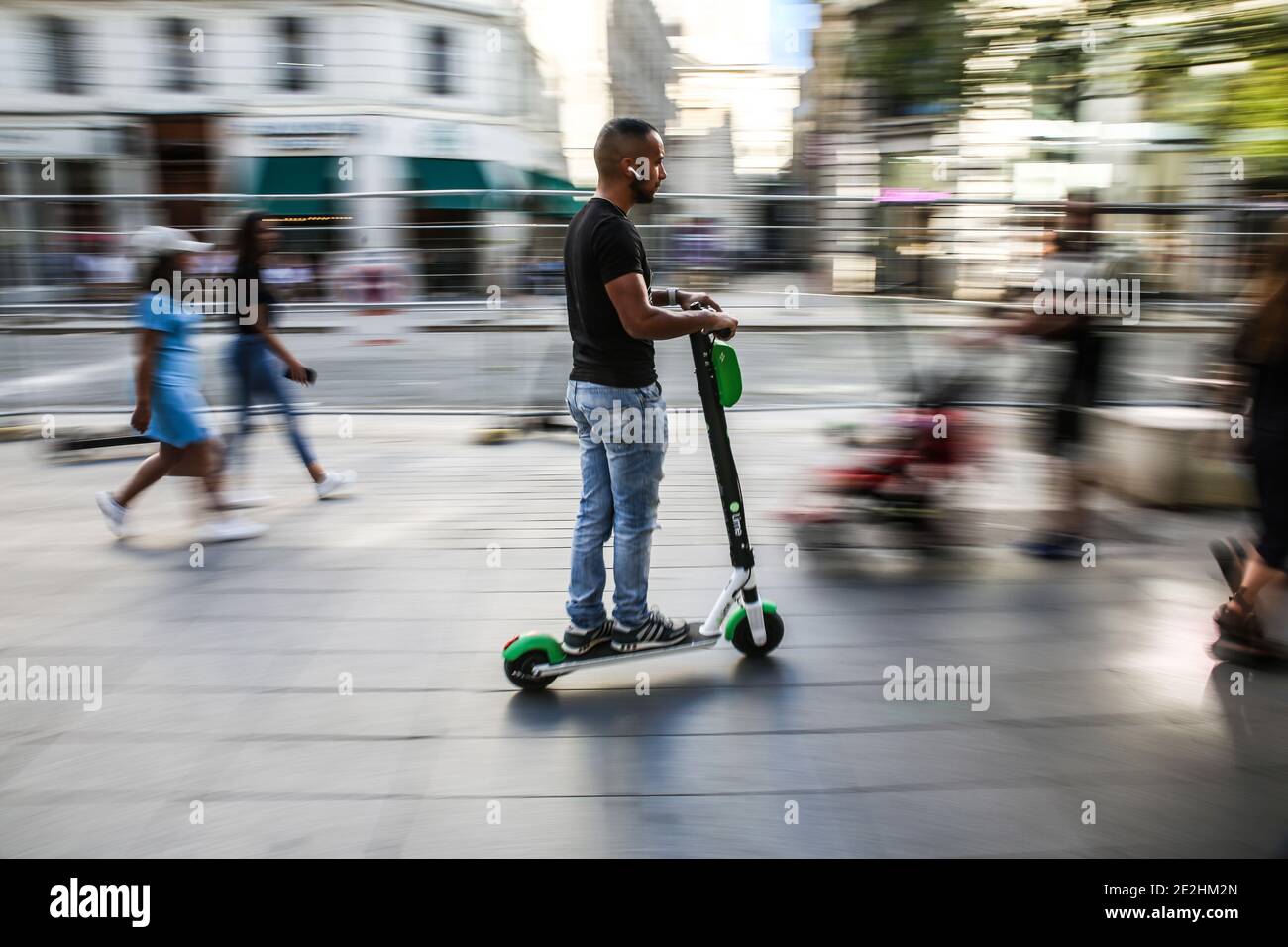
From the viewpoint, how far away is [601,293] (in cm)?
336

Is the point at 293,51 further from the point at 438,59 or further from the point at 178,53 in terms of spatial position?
the point at 438,59

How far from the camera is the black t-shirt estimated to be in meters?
3.26

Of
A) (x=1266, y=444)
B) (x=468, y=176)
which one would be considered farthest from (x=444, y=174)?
(x=1266, y=444)

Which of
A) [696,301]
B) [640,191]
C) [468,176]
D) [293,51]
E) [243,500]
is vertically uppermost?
[293,51]

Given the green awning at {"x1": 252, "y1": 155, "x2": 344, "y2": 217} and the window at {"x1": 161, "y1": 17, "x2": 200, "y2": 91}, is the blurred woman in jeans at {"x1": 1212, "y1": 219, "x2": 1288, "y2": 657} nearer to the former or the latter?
the green awning at {"x1": 252, "y1": 155, "x2": 344, "y2": 217}

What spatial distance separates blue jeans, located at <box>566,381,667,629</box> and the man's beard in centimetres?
63

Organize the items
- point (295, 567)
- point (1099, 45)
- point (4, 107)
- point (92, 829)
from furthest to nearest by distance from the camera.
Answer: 1. point (4, 107)
2. point (295, 567)
3. point (1099, 45)
4. point (92, 829)

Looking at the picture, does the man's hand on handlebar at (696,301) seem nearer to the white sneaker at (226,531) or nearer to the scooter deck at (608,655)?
the scooter deck at (608,655)

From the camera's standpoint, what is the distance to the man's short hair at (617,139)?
3324mm

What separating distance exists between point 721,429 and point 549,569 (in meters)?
1.64

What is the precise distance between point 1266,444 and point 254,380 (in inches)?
205

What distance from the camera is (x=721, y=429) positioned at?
3707mm
